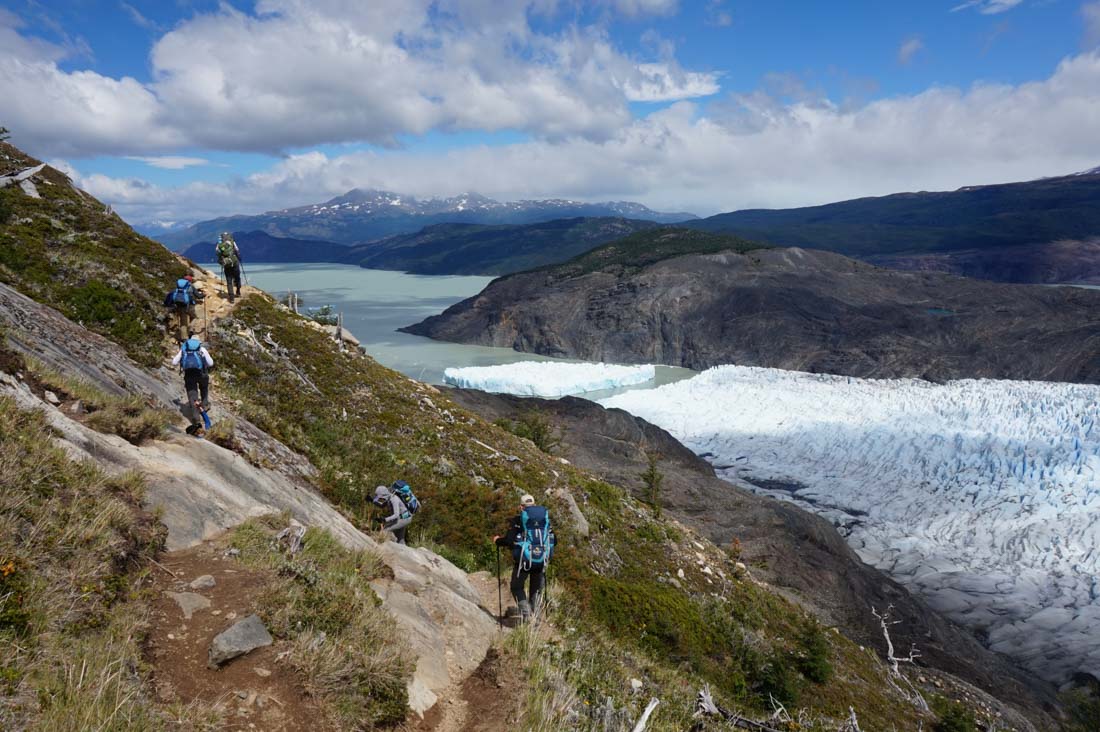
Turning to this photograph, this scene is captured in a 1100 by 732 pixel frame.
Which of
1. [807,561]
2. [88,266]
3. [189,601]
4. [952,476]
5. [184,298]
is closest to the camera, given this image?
[189,601]

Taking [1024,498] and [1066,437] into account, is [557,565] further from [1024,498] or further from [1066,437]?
[1066,437]

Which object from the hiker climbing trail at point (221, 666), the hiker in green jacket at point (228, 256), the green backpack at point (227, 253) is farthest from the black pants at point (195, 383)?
the green backpack at point (227, 253)

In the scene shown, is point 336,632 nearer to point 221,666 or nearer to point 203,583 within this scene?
point 221,666

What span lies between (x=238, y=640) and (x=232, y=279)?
47.1 feet

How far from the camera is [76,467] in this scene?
227 inches

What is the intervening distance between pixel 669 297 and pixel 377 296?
105823mm

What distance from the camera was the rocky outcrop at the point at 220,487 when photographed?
20.3 ft

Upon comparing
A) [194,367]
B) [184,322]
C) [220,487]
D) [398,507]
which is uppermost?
[184,322]

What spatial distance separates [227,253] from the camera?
15711 mm

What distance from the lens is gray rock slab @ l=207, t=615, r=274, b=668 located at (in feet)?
14.5

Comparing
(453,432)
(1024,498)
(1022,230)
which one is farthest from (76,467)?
(1022,230)

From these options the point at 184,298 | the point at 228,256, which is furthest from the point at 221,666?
the point at 228,256

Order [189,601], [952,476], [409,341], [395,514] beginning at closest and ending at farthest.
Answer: [189,601] < [395,514] < [952,476] < [409,341]

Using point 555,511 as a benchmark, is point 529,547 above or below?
above
